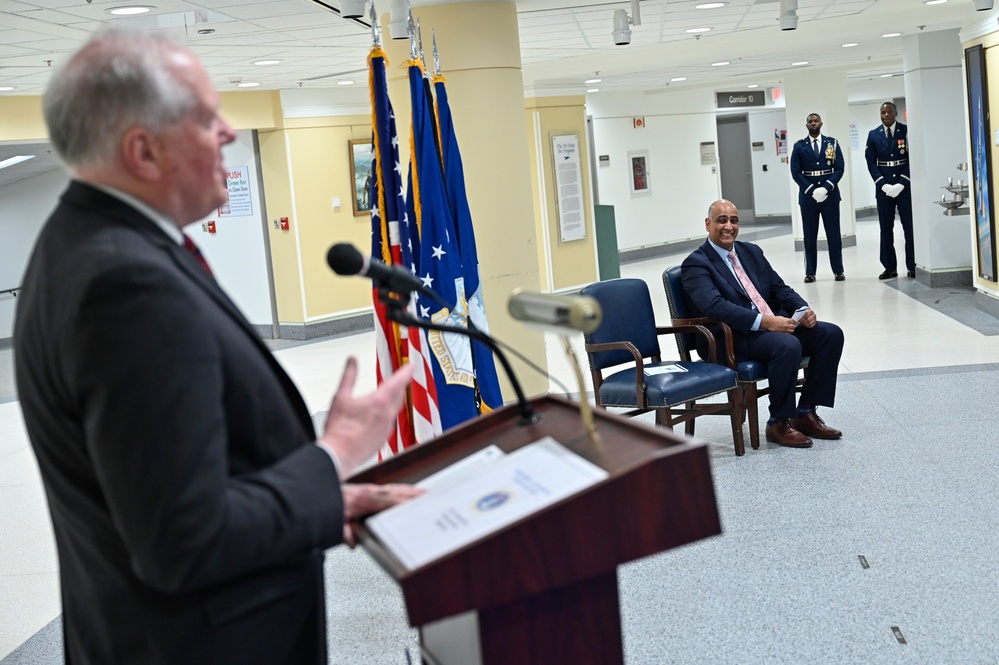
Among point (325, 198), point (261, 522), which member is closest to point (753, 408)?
point (261, 522)

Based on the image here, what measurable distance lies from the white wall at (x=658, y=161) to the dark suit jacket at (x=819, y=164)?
4177 millimetres

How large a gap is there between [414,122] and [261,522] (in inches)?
127

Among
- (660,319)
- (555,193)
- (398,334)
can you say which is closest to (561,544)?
(398,334)

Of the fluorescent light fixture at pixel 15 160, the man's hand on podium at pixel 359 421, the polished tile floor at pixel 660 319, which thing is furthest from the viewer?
the fluorescent light fixture at pixel 15 160

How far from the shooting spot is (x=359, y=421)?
1479 mm

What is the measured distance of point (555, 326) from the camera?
5.11 feet

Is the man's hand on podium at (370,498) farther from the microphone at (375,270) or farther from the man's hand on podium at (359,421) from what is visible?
the microphone at (375,270)

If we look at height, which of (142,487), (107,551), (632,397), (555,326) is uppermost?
(555,326)

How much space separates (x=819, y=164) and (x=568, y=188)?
3061mm

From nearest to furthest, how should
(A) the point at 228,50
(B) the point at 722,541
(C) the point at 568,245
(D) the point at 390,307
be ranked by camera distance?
(D) the point at 390,307, (B) the point at 722,541, (A) the point at 228,50, (C) the point at 568,245

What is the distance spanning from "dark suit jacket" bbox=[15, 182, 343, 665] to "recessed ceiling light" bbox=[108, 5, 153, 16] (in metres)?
4.81

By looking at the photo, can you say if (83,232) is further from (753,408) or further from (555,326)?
(753,408)

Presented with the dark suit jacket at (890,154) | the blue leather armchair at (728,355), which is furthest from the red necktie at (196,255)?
the dark suit jacket at (890,154)

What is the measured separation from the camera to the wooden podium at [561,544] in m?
1.33
